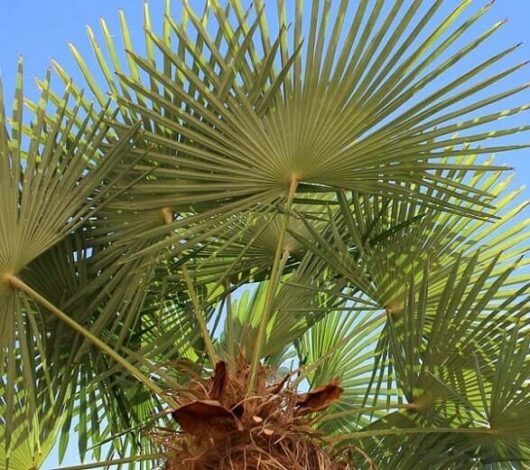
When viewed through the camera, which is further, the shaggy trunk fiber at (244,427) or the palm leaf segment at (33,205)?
the palm leaf segment at (33,205)

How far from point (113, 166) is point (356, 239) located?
2.57ft

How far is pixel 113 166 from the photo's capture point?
2637 millimetres

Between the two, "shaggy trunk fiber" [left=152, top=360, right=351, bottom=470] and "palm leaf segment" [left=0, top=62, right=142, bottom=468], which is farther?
"palm leaf segment" [left=0, top=62, right=142, bottom=468]

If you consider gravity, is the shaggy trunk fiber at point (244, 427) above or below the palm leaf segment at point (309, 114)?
below

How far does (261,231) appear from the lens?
2.61 metres

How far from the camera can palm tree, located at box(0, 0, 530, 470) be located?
2424 millimetres

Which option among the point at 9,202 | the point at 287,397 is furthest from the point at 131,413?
the point at 287,397

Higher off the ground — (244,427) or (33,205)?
(33,205)

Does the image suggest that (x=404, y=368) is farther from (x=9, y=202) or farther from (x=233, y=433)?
→ (x=9, y=202)

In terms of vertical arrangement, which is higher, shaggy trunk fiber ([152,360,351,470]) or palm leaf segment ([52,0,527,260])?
palm leaf segment ([52,0,527,260])

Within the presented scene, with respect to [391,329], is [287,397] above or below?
below

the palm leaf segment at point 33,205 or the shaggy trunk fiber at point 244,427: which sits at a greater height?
the palm leaf segment at point 33,205

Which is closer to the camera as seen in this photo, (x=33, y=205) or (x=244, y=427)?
(x=244, y=427)

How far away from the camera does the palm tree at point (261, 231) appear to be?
2424 millimetres
